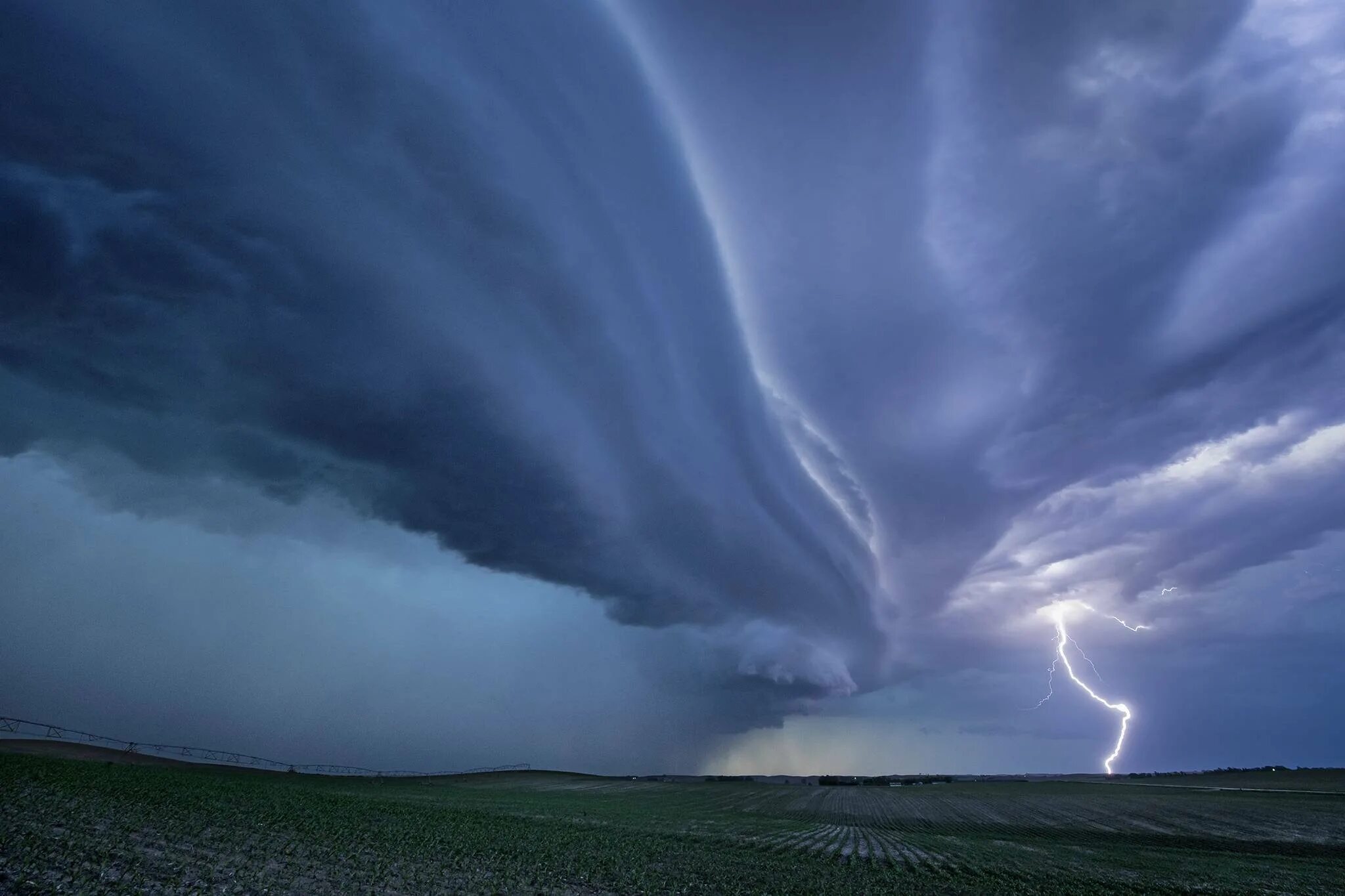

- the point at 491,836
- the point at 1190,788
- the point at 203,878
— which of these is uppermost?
the point at 203,878

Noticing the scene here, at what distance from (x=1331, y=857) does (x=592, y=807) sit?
79.3 meters

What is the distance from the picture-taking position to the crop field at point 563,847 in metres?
28.9

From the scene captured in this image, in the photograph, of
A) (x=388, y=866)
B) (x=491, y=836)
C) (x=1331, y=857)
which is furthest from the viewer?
(x=1331, y=857)

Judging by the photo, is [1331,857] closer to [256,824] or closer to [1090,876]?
[1090,876]

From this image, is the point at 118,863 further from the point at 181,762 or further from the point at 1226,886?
the point at 181,762

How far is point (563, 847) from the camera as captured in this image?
43.4m

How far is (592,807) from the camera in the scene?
282 ft

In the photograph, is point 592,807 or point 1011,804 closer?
point 592,807

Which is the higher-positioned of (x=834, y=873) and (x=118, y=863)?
(x=118, y=863)

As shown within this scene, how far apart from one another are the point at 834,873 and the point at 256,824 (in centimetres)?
3867

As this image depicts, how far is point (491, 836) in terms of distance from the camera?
149ft

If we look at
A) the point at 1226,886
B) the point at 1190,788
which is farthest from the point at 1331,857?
the point at 1190,788

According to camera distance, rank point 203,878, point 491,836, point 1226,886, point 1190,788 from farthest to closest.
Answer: point 1190,788 < point 491,836 < point 1226,886 < point 203,878

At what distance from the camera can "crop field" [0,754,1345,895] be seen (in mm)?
28922
